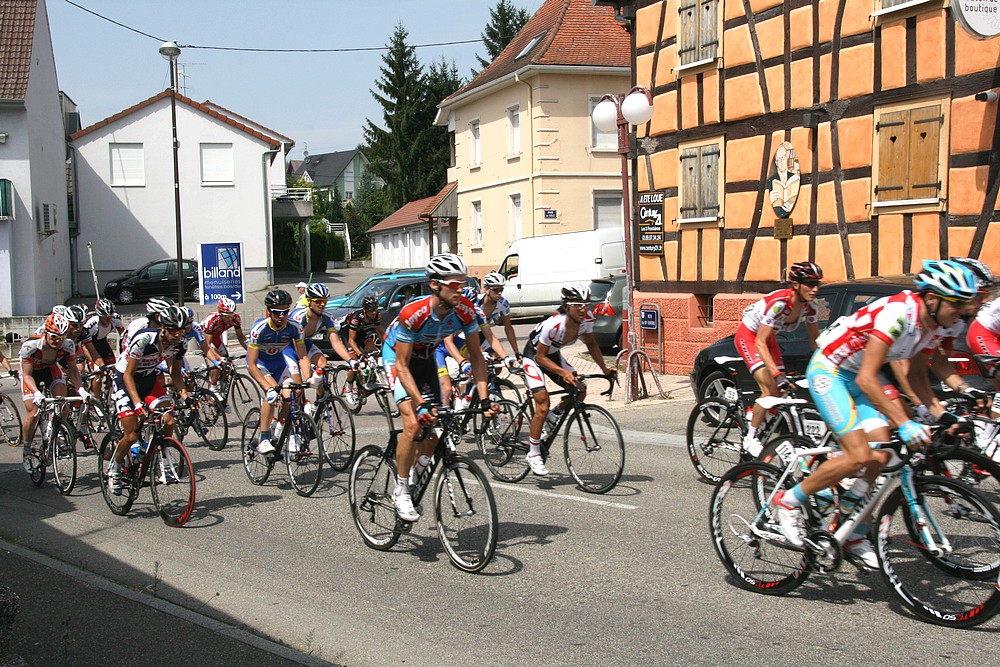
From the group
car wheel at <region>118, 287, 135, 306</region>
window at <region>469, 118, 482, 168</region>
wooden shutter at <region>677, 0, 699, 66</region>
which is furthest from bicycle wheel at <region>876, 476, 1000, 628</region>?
window at <region>469, 118, 482, 168</region>

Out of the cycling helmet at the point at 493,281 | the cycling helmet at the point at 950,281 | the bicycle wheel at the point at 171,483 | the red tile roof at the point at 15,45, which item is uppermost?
the red tile roof at the point at 15,45

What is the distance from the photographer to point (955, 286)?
16.9 feet

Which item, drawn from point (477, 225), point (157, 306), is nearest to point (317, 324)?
point (157, 306)

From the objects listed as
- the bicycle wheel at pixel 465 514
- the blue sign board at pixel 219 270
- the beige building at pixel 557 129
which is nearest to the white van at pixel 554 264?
the beige building at pixel 557 129

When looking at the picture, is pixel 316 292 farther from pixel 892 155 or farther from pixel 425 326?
pixel 892 155

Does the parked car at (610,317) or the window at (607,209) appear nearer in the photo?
the parked car at (610,317)

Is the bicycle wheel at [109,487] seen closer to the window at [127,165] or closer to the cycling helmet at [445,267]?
the cycling helmet at [445,267]

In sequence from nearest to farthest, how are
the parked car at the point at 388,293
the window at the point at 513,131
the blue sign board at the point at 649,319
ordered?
the blue sign board at the point at 649,319
the parked car at the point at 388,293
the window at the point at 513,131

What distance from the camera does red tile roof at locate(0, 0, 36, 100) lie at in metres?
30.9

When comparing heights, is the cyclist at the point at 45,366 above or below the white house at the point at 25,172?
below

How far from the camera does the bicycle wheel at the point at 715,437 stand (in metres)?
9.05

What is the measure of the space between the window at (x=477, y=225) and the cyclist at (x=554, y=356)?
31426 mm

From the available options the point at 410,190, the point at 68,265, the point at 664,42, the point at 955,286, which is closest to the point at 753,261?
the point at 664,42

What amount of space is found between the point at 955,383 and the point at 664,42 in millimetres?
13545
